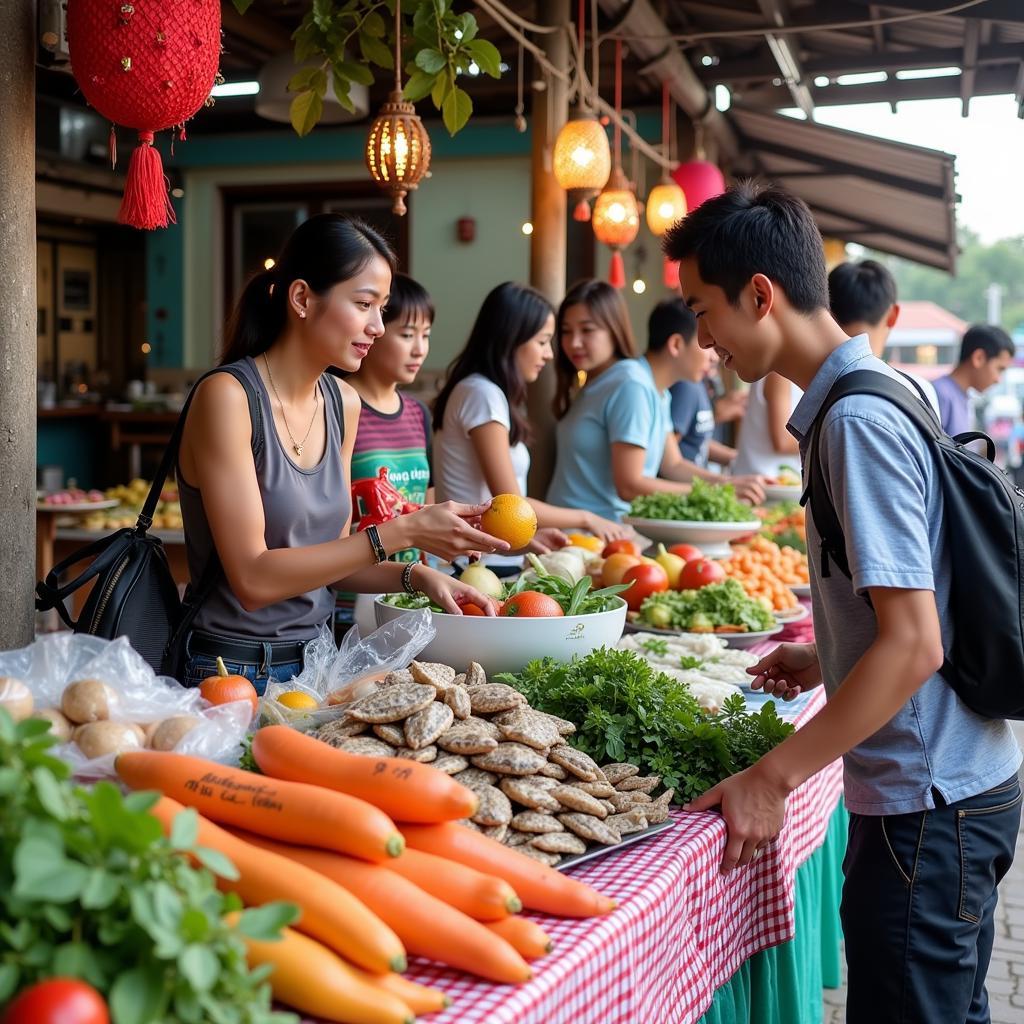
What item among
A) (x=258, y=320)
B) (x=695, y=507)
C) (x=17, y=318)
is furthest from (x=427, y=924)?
(x=695, y=507)

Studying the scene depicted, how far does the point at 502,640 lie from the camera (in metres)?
2.24

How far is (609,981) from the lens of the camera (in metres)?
1.43

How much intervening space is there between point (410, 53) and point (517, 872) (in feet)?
8.69

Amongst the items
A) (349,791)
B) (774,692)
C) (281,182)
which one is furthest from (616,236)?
(281,182)

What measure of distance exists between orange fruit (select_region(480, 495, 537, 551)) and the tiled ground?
1.84 metres

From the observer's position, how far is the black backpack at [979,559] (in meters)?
1.68

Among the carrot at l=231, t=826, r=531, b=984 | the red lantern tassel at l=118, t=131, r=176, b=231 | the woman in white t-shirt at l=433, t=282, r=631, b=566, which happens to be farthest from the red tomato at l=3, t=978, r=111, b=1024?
the woman in white t-shirt at l=433, t=282, r=631, b=566

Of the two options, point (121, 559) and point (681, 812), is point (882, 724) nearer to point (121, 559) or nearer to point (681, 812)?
point (681, 812)

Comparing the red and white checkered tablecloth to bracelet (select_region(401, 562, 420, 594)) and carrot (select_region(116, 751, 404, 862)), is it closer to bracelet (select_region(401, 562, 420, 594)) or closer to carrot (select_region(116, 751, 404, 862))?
carrot (select_region(116, 751, 404, 862))

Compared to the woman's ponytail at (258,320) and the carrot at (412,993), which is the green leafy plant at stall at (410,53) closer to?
→ the woman's ponytail at (258,320)

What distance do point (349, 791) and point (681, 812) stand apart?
64 cm

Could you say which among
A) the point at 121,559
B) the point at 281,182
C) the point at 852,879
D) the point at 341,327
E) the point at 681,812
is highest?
the point at 281,182

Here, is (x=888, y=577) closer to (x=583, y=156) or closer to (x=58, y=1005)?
(x=58, y=1005)

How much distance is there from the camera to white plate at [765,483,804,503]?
6.03 meters
